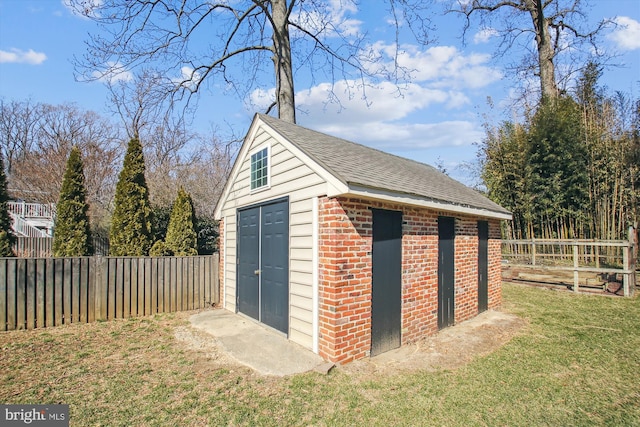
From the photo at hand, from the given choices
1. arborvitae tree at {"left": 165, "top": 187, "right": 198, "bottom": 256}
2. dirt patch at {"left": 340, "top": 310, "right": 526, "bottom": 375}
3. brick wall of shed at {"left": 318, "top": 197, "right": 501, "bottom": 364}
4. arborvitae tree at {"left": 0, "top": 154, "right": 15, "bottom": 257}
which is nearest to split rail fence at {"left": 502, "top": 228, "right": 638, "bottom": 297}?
dirt patch at {"left": 340, "top": 310, "right": 526, "bottom": 375}

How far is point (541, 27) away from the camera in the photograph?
15305mm

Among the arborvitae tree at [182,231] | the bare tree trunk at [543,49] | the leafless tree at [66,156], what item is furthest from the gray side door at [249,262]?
the bare tree trunk at [543,49]

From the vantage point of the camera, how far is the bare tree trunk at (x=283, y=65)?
34.4ft

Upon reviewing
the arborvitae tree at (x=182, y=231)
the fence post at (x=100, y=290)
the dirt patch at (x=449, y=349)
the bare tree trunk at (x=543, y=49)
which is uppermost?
the bare tree trunk at (x=543, y=49)

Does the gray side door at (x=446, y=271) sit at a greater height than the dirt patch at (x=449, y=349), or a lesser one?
greater

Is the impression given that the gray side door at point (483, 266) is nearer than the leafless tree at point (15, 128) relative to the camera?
Yes

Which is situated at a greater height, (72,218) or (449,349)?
(72,218)

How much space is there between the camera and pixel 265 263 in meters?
5.84

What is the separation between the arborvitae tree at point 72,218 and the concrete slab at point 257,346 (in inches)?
176

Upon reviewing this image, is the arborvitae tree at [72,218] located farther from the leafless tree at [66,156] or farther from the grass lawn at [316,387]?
the leafless tree at [66,156]

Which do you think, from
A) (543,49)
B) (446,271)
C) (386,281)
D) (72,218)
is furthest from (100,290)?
(543,49)

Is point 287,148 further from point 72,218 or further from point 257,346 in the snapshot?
point 72,218

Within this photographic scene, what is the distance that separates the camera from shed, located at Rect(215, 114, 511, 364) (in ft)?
14.3

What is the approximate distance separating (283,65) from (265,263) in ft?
25.1
